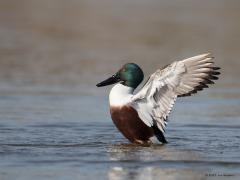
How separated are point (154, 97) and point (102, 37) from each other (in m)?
11.4

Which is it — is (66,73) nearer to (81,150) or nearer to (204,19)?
(81,150)

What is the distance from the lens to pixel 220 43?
65.1 feet

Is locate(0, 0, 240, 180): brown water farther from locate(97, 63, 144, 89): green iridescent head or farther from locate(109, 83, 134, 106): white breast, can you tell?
locate(97, 63, 144, 89): green iridescent head

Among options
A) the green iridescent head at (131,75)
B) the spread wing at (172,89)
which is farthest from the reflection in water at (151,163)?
the green iridescent head at (131,75)

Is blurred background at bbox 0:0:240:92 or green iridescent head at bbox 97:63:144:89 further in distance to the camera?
blurred background at bbox 0:0:240:92

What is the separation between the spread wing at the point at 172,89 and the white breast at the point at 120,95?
100 mm

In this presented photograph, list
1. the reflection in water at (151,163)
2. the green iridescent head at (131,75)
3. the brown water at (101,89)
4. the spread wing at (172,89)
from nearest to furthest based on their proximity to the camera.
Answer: the reflection in water at (151,163)
the brown water at (101,89)
the spread wing at (172,89)
the green iridescent head at (131,75)

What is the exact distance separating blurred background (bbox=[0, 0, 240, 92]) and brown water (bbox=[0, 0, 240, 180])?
3 centimetres

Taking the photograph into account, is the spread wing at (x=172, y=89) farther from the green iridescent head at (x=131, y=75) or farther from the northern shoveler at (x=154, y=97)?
the green iridescent head at (x=131, y=75)

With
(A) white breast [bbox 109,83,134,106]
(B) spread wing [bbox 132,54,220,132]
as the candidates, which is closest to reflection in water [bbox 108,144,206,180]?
(B) spread wing [bbox 132,54,220,132]

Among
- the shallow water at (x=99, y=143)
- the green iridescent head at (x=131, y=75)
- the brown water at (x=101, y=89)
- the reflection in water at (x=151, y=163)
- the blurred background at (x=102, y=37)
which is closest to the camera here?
the reflection in water at (x=151, y=163)

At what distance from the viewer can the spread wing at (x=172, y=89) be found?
9.80 metres

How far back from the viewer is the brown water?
868 centimetres

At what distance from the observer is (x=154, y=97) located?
989 cm
